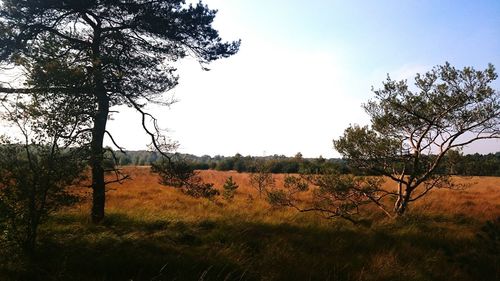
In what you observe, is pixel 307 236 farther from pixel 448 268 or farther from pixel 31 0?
pixel 31 0

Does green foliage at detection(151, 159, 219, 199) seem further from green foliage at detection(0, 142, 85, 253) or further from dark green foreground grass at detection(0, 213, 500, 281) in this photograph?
green foliage at detection(0, 142, 85, 253)

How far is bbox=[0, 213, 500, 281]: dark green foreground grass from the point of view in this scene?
5.57 meters

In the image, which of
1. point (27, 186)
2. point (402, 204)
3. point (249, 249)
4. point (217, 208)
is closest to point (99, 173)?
point (27, 186)

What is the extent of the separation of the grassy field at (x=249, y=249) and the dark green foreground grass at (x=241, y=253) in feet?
0.06

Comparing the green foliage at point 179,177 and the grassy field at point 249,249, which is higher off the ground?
the green foliage at point 179,177

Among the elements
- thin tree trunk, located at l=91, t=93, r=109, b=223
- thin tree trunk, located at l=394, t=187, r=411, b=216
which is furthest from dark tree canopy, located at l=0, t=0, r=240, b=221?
thin tree trunk, located at l=394, t=187, r=411, b=216

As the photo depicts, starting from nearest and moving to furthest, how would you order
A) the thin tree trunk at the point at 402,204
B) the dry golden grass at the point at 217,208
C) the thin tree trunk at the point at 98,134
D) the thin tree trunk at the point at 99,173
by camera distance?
the thin tree trunk at the point at 98,134
the thin tree trunk at the point at 99,173
the dry golden grass at the point at 217,208
the thin tree trunk at the point at 402,204

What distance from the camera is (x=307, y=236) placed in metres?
8.35

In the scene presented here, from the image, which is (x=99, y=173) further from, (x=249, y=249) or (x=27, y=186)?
(x=249, y=249)

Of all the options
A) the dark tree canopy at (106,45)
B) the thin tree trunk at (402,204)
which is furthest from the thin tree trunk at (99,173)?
the thin tree trunk at (402,204)

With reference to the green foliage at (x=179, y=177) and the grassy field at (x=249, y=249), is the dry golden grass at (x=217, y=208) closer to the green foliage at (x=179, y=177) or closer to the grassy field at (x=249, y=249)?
the grassy field at (x=249, y=249)

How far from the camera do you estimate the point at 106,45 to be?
9.18 m

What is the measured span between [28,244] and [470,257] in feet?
26.6

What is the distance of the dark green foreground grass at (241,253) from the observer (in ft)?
18.3
